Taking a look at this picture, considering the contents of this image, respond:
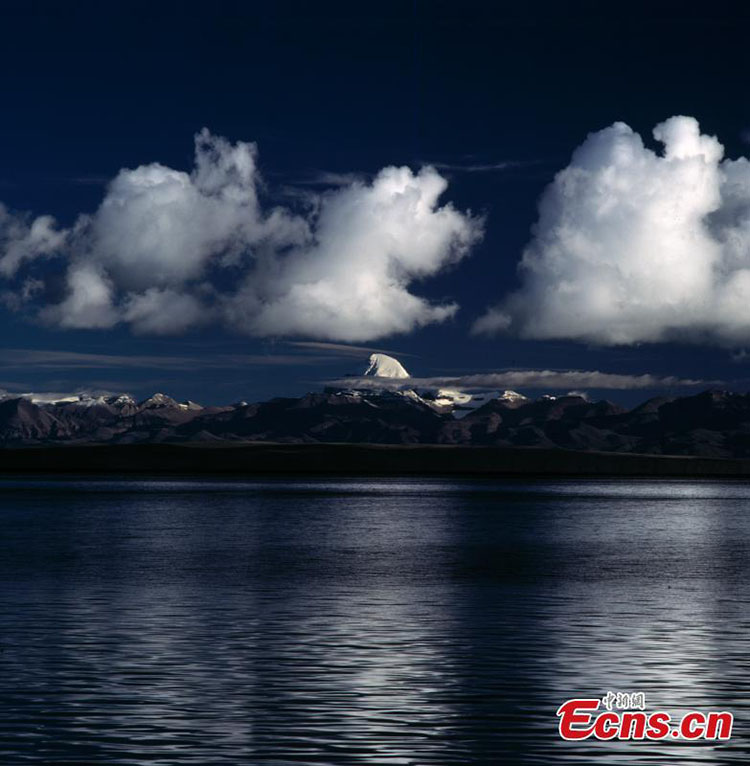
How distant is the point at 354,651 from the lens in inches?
1291

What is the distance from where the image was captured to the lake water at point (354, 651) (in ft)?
72.3

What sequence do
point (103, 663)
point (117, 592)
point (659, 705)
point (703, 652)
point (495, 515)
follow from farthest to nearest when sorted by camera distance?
1. point (495, 515)
2. point (117, 592)
3. point (703, 652)
4. point (103, 663)
5. point (659, 705)

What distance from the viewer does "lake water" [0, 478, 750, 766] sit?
2203 centimetres

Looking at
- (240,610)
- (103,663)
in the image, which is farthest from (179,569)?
(103,663)

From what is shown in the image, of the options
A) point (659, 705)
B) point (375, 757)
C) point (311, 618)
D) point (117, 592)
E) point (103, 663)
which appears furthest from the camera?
point (117, 592)

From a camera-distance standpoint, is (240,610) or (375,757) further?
(240,610)

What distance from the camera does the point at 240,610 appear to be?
42.4m

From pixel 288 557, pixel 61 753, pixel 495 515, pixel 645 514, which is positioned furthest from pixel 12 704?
pixel 645 514

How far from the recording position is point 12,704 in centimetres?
2531

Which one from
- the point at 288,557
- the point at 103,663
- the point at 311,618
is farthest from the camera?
the point at 288,557

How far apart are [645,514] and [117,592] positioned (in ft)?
332

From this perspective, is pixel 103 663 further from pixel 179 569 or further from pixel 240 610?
pixel 179 569

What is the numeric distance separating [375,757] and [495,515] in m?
117

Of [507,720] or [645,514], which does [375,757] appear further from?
[645,514]
